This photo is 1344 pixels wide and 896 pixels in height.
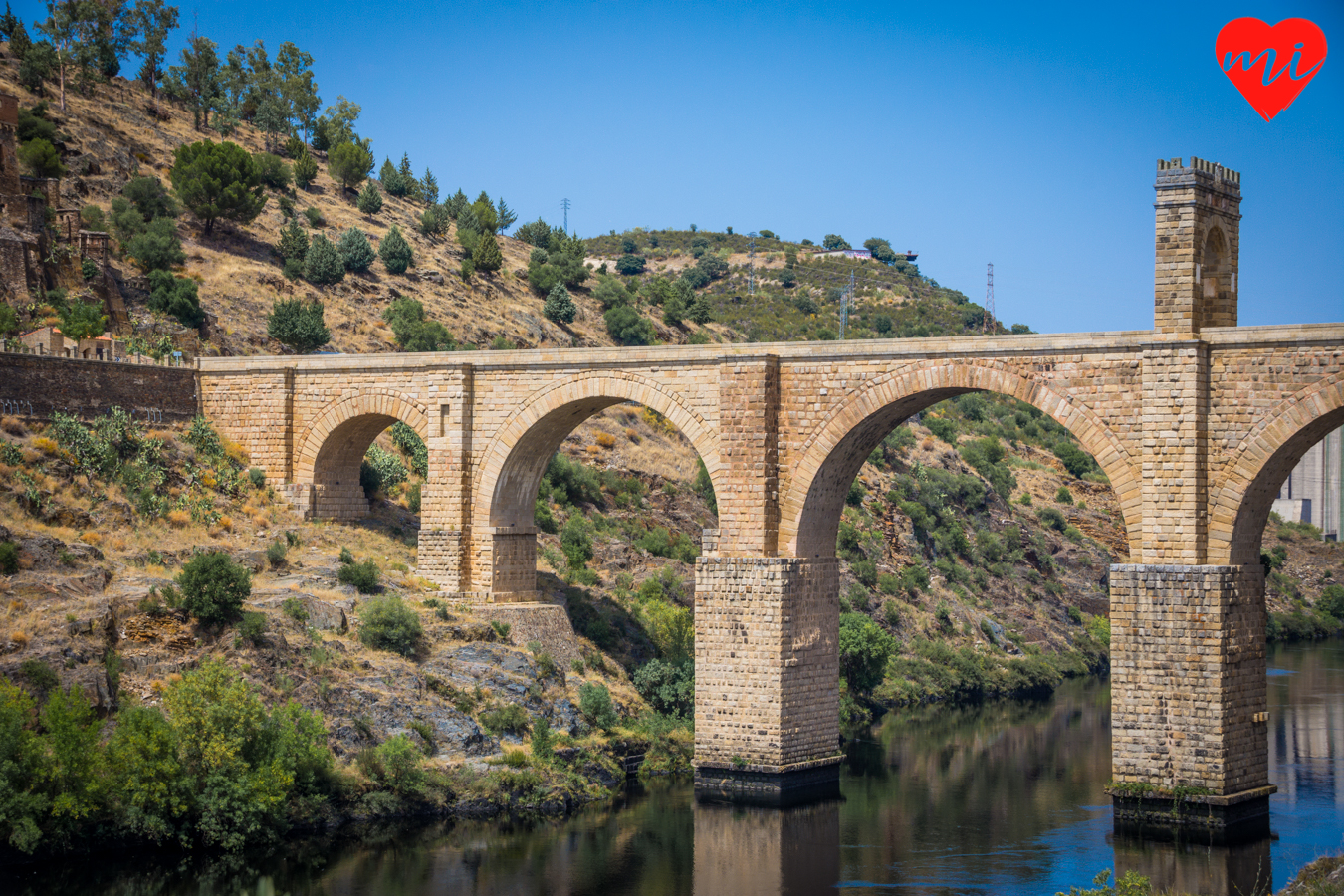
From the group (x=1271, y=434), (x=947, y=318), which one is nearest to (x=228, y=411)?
(x=1271, y=434)

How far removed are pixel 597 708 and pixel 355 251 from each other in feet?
80.4

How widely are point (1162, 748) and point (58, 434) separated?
22.0m

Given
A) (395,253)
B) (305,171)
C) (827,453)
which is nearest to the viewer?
(827,453)

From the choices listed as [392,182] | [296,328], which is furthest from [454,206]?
[296,328]

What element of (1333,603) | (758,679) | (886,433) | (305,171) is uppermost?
(305,171)

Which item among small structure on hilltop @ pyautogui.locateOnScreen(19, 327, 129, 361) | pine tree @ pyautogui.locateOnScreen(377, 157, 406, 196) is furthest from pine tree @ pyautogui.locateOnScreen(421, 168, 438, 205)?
small structure on hilltop @ pyautogui.locateOnScreen(19, 327, 129, 361)

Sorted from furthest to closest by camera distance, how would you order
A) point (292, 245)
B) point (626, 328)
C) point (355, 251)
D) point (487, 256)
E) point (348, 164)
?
point (348, 164) < point (487, 256) < point (626, 328) < point (355, 251) < point (292, 245)

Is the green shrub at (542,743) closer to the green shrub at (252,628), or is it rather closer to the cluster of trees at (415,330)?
the green shrub at (252,628)

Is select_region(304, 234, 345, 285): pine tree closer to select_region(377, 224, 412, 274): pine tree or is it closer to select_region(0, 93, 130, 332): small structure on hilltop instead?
select_region(377, 224, 412, 274): pine tree

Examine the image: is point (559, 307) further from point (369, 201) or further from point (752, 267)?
point (752, 267)

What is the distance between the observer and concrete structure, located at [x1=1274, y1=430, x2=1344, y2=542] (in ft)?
243

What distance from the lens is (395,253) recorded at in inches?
1874

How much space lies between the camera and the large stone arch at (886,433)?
21625mm

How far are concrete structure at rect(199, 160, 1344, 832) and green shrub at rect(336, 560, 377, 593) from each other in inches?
55.0
